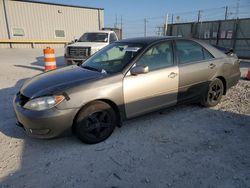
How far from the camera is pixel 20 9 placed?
2041 cm

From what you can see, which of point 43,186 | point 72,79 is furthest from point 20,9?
point 43,186

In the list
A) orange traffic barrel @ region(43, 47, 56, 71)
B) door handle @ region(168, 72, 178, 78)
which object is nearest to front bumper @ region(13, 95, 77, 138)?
door handle @ region(168, 72, 178, 78)

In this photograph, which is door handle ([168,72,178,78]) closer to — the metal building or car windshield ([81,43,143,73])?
car windshield ([81,43,143,73])

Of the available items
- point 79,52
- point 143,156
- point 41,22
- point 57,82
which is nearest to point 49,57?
point 79,52

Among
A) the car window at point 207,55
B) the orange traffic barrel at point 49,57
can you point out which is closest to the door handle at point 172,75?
the car window at point 207,55

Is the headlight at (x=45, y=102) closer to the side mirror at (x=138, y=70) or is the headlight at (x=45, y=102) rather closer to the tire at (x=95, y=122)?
the tire at (x=95, y=122)

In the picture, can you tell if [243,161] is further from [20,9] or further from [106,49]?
[20,9]

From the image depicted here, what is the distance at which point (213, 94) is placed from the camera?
4688 mm

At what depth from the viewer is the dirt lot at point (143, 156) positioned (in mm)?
2531

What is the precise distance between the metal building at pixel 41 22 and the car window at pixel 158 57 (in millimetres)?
19695

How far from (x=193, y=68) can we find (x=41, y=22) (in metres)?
21.2

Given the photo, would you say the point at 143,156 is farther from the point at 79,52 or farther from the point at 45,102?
the point at 79,52

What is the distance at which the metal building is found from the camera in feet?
65.4

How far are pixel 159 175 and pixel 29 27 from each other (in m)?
22.2
